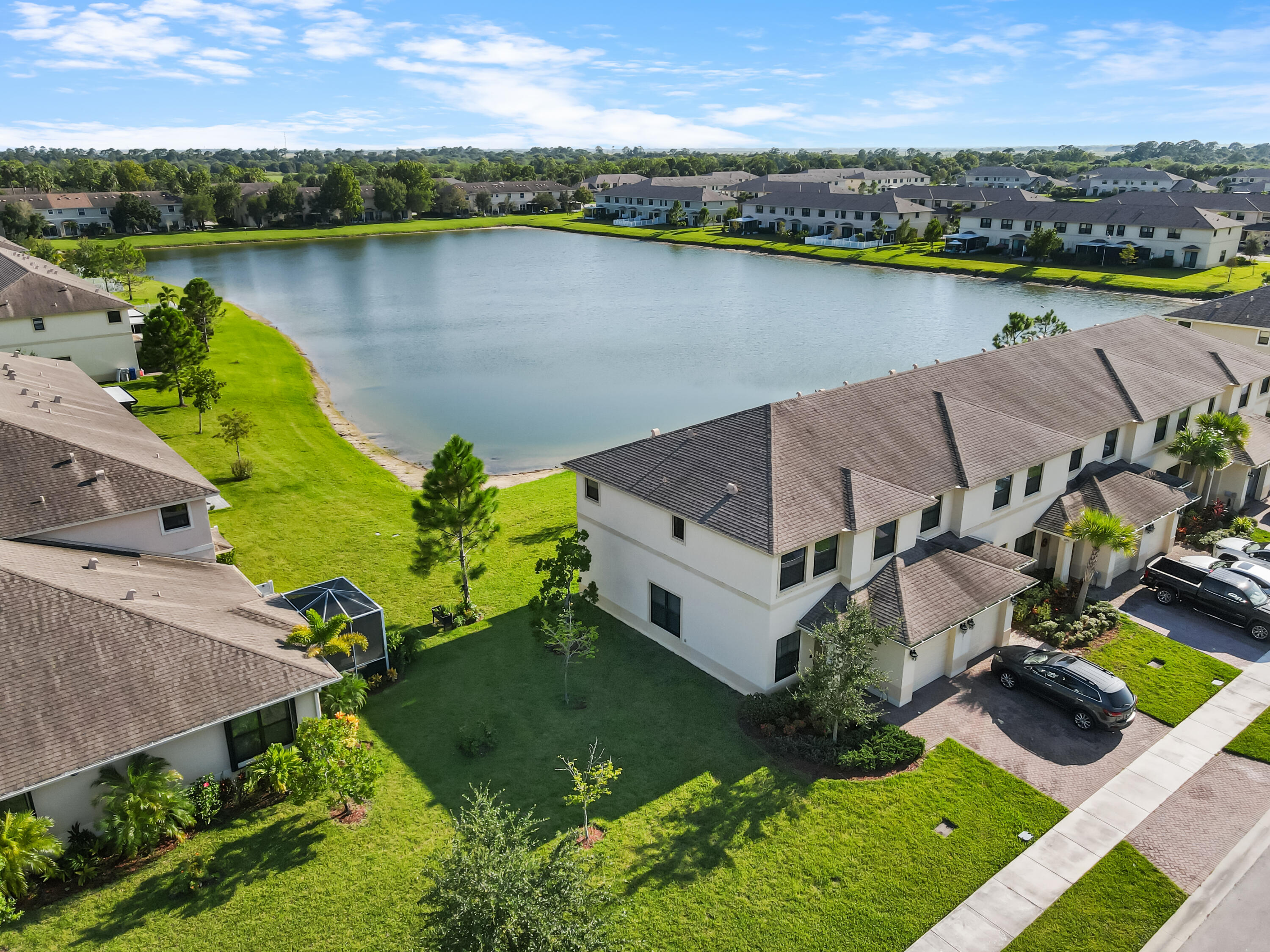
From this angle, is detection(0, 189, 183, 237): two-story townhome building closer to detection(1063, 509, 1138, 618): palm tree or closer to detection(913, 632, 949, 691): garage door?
detection(913, 632, 949, 691): garage door

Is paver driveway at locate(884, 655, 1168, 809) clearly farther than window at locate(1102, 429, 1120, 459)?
No

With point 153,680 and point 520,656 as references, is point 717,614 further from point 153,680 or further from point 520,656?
point 153,680

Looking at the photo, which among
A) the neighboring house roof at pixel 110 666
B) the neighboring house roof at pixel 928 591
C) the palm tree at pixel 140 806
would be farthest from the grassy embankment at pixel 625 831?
the neighboring house roof at pixel 928 591

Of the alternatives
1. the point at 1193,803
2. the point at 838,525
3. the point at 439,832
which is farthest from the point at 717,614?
the point at 1193,803

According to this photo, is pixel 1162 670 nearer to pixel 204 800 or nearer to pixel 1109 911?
pixel 1109 911

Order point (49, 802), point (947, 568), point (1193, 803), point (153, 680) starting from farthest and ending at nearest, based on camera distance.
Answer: point (947, 568) → point (1193, 803) → point (153, 680) → point (49, 802)

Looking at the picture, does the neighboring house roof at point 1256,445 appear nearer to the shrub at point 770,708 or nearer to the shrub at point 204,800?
the shrub at point 770,708

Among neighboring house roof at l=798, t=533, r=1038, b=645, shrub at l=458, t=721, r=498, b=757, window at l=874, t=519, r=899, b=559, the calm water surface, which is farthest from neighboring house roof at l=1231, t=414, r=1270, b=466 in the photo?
shrub at l=458, t=721, r=498, b=757

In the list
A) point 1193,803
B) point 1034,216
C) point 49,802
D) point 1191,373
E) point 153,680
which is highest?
point 1034,216
